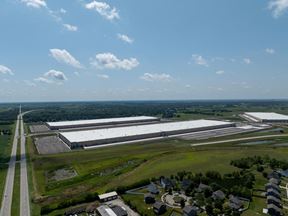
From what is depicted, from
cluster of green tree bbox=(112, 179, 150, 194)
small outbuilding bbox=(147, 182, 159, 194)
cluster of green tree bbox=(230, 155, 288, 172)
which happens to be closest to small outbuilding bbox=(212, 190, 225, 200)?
small outbuilding bbox=(147, 182, 159, 194)

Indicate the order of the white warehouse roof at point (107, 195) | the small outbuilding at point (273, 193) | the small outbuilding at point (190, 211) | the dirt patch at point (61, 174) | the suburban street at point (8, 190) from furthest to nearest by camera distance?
the dirt patch at point (61, 174)
the white warehouse roof at point (107, 195)
the small outbuilding at point (273, 193)
the suburban street at point (8, 190)
the small outbuilding at point (190, 211)

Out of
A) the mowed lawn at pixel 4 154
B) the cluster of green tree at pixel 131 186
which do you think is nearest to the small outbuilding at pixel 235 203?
the cluster of green tree at pixel 131 186

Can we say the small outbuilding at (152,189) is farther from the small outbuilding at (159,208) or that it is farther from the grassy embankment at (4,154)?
the grassy embankment at (4,154)

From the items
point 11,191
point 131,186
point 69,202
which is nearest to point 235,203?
point 131,186

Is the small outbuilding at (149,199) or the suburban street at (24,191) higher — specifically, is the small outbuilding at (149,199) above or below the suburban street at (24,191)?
above

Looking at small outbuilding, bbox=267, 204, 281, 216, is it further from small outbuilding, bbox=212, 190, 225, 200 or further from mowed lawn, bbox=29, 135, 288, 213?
mowed lawn, bbox=29, 135, 288, 213

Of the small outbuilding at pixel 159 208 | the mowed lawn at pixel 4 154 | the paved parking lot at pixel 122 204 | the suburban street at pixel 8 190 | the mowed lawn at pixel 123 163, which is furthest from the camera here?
the mowed lawn at pixel 4 154

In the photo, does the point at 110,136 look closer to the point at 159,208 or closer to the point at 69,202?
the point at 69,202
